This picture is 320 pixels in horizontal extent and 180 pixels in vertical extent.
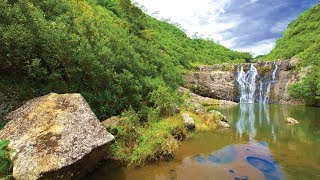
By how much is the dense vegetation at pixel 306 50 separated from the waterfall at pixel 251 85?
606 centimetres

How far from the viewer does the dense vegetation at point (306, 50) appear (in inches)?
A: 1464

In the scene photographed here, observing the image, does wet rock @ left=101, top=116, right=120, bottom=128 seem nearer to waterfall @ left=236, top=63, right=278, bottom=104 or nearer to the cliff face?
the cliff face

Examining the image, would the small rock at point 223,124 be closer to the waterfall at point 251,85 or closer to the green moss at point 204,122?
the green moss at point 204,122

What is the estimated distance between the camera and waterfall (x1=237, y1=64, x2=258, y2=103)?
169 ft

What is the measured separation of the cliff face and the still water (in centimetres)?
3093

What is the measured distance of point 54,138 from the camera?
348 inches

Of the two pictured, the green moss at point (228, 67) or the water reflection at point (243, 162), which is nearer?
the water reflection at point (243, 162)

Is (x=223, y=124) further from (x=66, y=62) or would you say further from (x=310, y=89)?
(x=310, y=89)

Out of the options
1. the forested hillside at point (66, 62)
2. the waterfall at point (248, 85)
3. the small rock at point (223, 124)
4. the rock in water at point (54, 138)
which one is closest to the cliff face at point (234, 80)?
the waterfall at point (248, 85)

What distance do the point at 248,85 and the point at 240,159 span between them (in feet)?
134

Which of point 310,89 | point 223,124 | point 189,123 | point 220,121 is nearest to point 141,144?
point 189,123

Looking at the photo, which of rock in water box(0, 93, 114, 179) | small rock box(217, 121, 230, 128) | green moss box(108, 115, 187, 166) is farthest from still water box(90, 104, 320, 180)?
rock in water box(0, 93, 114, 179)

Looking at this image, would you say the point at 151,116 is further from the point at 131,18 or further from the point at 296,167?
the point at 131,18

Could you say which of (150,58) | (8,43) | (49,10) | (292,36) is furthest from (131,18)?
(292,36)
